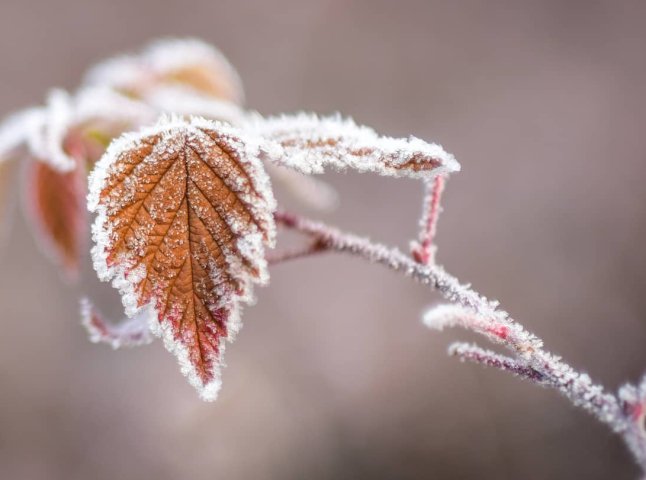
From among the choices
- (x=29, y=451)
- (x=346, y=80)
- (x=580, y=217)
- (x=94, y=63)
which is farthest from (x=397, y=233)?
(x=94, y=63)

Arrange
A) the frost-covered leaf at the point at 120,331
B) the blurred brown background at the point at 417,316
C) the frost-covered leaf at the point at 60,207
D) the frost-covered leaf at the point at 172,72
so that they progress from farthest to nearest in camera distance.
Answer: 1. the blurred brown background at the point at 417,316
2. the frost-covered leaf at the point at 172,72
3. the frost-covered leaf at the point at 60,207
4. the frost-covered leaf at the point at 120,331

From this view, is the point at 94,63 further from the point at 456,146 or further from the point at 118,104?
the point at 118,104

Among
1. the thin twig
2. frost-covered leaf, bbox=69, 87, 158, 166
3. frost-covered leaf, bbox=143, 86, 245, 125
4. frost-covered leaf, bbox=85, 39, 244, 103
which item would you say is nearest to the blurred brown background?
frost-covered leaf, bbox=85, 39, 244, 103

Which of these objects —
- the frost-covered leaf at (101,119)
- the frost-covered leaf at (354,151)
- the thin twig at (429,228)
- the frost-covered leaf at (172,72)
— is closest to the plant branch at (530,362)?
the thin twig at (429,228)

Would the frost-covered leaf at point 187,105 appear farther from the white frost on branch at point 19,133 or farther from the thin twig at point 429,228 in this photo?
the thin twig at point 429,228

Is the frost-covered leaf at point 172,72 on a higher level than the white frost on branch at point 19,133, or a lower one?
higher

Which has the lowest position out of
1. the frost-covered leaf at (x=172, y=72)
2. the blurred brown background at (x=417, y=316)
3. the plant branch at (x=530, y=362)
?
the plant branch at (x=530, y=362)
